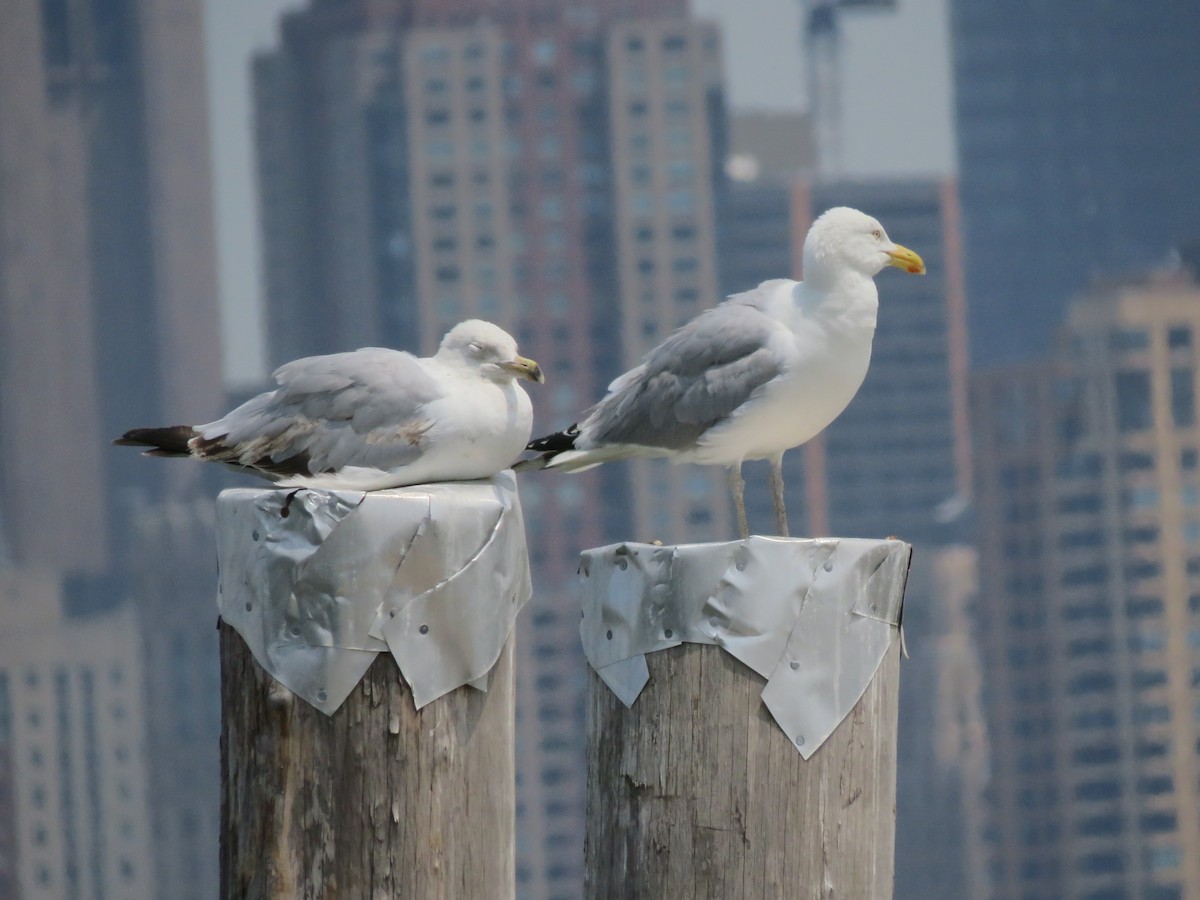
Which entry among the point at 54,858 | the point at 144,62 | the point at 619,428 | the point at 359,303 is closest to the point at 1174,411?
the point at 359,303

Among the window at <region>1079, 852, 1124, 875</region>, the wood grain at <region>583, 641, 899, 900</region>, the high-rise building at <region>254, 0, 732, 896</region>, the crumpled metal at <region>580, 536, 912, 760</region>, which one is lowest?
the window at <region>1079, 852, 1124, 875</region>

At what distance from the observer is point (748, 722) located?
384 cm

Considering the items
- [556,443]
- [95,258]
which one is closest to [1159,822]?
[95,258]

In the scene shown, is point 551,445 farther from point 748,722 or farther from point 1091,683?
point 1091,683

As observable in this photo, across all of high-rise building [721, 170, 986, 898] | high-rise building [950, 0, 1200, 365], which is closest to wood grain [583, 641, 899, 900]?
high-rise building [721, 170, 986, 898]

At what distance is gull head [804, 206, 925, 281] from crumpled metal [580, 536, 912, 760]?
111 cm

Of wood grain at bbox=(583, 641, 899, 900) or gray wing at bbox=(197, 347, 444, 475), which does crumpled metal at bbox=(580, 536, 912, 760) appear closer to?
wood grain at bbox=(583, 641, 899, 900)

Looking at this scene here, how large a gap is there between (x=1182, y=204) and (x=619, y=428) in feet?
444

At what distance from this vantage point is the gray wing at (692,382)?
507cm

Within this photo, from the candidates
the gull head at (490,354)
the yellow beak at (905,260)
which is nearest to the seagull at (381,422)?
the gull head at (490,354)

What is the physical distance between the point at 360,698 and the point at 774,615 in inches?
30.9

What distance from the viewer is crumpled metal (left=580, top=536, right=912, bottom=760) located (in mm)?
3861

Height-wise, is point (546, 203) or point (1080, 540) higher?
point (546, 203)

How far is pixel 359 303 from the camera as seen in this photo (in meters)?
108
